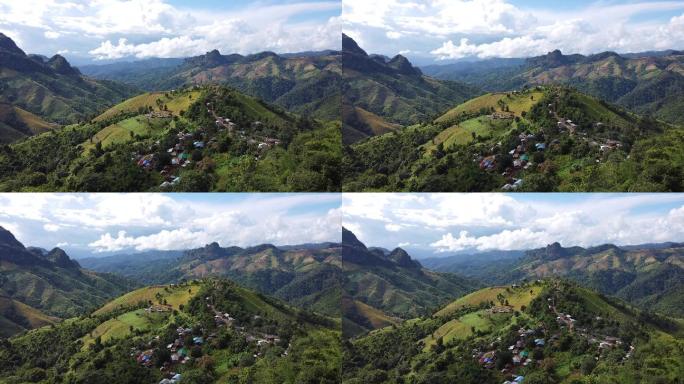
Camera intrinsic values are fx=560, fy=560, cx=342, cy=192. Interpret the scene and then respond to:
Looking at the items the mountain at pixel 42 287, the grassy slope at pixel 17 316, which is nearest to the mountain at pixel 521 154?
the mountain at pixel 42 287

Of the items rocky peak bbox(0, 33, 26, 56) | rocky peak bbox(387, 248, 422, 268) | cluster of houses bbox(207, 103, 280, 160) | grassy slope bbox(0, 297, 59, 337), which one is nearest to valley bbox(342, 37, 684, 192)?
rocky peak bbox(387, 248, 422, 268)

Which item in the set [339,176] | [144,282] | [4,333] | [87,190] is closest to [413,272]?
[339,176]

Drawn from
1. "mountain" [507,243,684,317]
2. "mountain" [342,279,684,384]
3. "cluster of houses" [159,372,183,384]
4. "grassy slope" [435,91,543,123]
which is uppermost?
"grassy slope" [435,91,543,123]

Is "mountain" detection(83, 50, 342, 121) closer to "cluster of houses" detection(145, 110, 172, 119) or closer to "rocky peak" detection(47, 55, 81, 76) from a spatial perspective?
"cluster of houses" detection(145, 110, 172, 119)

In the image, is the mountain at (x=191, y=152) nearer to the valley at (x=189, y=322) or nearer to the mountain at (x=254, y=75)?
the mountain at (x=254, y=75)

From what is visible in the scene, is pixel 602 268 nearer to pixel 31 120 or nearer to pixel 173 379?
pixel 173 379

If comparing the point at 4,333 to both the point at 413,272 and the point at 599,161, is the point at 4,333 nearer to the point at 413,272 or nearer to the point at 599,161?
the point at 413,272

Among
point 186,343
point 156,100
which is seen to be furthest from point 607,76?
point 186,343
